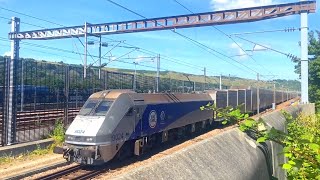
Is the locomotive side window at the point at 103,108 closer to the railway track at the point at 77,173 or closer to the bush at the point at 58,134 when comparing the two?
the railway track at the point at 77,173

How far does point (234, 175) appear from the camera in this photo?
571 centimetres

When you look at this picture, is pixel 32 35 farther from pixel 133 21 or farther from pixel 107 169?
pixel 107 169

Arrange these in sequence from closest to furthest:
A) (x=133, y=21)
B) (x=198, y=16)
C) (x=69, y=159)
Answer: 1. (x=69, y=159)
2. (x=198, y=16)
3. (x=133, y=21)

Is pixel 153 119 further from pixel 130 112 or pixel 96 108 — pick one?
pixel 96 108

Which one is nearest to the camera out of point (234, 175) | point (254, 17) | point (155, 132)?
point (234, 175)

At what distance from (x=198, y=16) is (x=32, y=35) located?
23.7m

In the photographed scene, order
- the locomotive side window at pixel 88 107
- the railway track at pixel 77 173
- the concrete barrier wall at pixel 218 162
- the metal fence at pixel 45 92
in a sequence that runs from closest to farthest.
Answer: the concrete barrier wall at pixel 218 162 → the railway track at pixel 77 173 → the locomotive side window at pixel 88 107 → the metal fence at pixel 45 92

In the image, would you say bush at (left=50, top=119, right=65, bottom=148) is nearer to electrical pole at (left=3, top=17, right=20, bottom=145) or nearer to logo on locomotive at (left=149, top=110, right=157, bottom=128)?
electrical pole at (left=3, top=17, right=20, bottom=145)

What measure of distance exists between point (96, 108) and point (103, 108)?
330 mm

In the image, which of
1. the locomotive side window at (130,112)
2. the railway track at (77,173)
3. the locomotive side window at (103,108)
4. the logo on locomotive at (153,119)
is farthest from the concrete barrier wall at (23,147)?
the logo on locomotive at (153,119)

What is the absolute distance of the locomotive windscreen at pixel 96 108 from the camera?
12.4 meters

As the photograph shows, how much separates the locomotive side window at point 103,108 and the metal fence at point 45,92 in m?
2.32

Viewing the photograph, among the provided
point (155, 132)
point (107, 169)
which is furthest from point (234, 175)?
point (155, 132)

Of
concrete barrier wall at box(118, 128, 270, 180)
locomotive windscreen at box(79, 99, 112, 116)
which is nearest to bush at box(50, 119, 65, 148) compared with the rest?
locomotive windscreen at box(79, 99, 112, 116)
